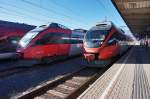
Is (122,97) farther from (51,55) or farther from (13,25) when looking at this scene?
(13,25)

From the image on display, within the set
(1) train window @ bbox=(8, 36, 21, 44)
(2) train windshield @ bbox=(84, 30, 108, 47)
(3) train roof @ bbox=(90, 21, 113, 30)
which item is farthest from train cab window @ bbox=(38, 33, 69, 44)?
(1) train window @ bbox=(8, 36, 21, 44)

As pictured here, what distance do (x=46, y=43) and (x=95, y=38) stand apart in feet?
11.6

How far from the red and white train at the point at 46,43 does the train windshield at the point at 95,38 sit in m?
2.81

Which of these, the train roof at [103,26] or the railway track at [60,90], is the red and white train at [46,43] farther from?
the railway track at [60,90]

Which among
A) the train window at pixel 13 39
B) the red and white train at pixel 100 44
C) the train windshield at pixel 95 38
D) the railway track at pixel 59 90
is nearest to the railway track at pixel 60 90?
the railway track at pixel 59 90

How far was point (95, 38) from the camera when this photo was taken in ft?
44.5

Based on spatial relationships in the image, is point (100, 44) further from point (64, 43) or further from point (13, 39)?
point (13, 39)

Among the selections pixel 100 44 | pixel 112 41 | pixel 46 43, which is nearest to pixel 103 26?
pixel 112 41

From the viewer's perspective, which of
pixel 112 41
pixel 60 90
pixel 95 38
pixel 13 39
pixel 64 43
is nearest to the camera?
pixel 60 90

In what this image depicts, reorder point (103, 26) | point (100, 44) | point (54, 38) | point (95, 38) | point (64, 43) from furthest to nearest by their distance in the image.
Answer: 1. point (64, 43)
2. point (54, 38)
3. point (103, 26)
4. point (95, 38)
5. point (100, 44)

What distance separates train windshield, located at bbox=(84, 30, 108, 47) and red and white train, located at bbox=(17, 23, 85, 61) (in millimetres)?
2807

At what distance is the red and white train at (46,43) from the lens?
13.6 meters

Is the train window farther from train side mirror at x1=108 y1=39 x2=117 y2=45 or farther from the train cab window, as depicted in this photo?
train side mirror at x1=108 y1=39 x2=117 y2=45

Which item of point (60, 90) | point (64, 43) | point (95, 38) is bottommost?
point (60, 90)
